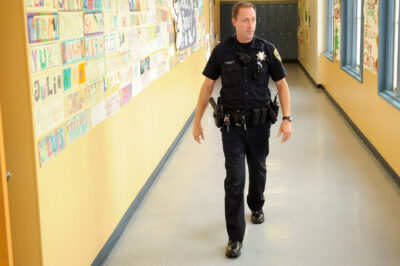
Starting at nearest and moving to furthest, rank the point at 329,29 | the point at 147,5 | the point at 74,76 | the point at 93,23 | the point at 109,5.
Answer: the point at 74,76 < the point at 93,23 < the point at 109,5 < the point at 147,5 < the point at 329,29

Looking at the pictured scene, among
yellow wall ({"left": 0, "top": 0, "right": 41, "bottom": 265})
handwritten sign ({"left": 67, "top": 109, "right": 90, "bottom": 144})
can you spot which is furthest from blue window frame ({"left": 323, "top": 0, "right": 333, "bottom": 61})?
yellow wall ({"left": 0, "top": 0, "right": 41, "bottom": 265})

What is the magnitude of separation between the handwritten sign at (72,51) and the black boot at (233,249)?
1.45 metres

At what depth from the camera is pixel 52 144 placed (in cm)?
266

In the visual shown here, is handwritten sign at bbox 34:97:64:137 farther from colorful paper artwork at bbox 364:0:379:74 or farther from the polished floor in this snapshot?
colorful paper artwork at bbox 364:0:379:74

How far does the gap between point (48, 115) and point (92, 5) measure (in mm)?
978

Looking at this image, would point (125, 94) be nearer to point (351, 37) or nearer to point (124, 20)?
point (124, 20)

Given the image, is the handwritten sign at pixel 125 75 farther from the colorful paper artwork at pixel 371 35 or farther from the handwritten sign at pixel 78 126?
the colorful paper artwork at pixel 371 35

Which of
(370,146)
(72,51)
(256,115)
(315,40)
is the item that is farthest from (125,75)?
(315,40)

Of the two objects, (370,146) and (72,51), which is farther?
(370,146)

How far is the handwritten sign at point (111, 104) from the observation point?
3.62m

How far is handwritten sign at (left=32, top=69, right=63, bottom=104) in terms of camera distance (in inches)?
96.4

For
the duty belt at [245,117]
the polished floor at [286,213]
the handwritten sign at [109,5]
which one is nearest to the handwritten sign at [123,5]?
the handwritten sign at [109,5]

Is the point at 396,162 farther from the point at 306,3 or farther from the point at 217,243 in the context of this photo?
the point at 306,3

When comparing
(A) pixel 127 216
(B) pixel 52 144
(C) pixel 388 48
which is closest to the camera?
(B) pixel 52 144
